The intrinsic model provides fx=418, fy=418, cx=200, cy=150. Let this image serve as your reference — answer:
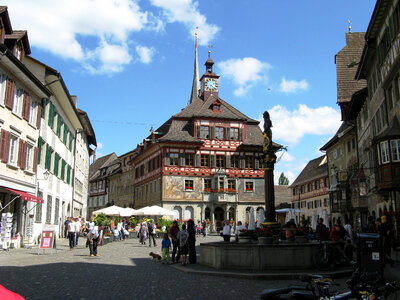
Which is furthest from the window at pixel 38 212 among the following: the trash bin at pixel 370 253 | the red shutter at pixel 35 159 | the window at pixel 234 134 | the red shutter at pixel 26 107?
the window at pixel 234 134

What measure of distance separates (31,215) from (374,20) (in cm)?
2124

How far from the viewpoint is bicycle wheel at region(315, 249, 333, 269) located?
12382mm

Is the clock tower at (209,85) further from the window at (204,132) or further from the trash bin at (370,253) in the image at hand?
the trash bin at (370,253)

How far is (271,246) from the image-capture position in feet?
40.0

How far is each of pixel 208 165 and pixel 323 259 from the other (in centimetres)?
3728

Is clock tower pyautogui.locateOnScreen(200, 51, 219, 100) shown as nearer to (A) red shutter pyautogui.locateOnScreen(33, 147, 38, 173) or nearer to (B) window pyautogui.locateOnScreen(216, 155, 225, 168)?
(B) window pyautogui.locateOnScreen(216, 155, 225, 168)

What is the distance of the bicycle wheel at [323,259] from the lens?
40.6 feet

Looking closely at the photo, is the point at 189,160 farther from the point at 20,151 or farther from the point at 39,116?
the point at 20,151

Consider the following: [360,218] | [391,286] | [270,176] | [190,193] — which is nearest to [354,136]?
[360,218]

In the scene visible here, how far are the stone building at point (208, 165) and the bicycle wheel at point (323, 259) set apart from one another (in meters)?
35.5

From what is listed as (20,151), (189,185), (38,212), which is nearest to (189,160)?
(189,185)

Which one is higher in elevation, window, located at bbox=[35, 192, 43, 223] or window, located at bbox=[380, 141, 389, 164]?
window, located at bbox=[380, 141, 389, 164]


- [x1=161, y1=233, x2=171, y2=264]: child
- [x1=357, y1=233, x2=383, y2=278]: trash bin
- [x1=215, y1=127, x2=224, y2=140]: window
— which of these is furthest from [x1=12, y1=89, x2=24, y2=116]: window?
[x1=215, y1=127, x2=224, y2=140]: window

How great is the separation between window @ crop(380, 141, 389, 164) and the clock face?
124 feet
